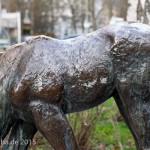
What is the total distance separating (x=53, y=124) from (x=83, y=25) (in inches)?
1630

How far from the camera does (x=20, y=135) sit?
3229 millimetres

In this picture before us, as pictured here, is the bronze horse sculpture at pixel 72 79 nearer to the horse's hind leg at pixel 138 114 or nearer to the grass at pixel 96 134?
the horse's hind leg at pixel 138 114

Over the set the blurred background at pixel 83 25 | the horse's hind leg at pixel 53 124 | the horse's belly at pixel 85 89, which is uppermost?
the horse's belly at pixel 85 89

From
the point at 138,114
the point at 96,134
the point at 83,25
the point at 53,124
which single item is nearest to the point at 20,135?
the point at 53,124

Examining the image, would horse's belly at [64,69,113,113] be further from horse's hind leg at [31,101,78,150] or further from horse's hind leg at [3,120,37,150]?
horse's hind leg at [3,120,37,150]

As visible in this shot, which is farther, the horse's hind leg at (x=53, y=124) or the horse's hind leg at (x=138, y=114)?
the horse's hind leg at (x=138, y=114)

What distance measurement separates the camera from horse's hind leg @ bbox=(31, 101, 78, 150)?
2855 millimetres

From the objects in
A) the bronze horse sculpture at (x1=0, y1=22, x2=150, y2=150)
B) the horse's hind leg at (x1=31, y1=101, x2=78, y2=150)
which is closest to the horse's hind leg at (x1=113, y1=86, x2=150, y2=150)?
the bronze horse sculpture at (x1=0, y1=22, x2=150, y2=150)

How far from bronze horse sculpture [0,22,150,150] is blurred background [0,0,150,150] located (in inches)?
58.7

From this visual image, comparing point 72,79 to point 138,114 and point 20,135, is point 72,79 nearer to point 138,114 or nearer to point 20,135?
point 138,114

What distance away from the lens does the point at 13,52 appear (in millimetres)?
3068

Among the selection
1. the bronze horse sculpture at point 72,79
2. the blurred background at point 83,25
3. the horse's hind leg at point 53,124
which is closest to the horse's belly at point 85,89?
the bronze horse sculpture at point 72,79

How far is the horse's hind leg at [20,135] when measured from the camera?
321cm

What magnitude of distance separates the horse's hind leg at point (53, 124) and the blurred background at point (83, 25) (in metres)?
1.48
